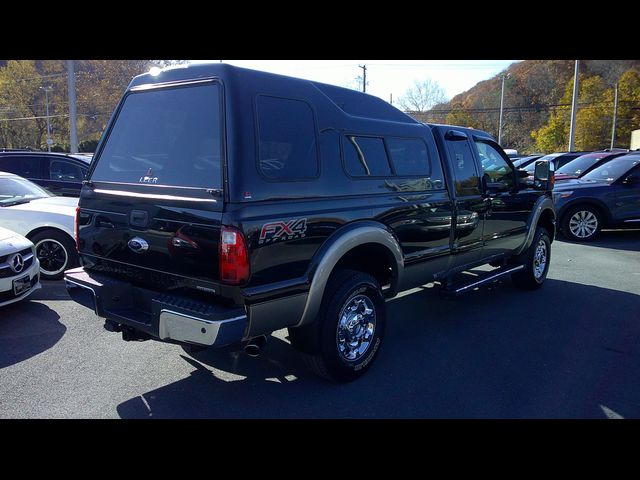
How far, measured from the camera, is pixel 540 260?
680cm

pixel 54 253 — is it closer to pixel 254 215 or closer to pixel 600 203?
pixel 254 215

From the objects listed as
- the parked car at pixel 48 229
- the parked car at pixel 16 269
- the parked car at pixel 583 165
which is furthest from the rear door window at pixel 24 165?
the parked car at pixel 583 165

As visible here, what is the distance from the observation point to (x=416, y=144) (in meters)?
4.71

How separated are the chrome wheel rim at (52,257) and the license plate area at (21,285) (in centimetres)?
134

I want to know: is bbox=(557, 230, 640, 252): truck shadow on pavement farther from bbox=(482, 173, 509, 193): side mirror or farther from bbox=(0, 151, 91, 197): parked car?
bbox=(0, 151, 91, 197): parked car

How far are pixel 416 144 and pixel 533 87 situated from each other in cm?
8795

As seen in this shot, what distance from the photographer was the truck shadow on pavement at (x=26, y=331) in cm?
443

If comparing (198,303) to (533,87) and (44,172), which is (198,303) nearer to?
(44,172)

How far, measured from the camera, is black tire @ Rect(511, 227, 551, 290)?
652 cm

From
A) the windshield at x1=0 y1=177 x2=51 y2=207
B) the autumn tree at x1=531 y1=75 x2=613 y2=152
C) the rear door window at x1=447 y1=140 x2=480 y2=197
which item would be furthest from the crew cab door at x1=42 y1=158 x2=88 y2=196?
the autumn tree at x1=531 y1=75 x2=613 y2=152

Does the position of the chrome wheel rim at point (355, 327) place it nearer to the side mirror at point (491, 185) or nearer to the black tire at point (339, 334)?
the black tire at point (339, 334)

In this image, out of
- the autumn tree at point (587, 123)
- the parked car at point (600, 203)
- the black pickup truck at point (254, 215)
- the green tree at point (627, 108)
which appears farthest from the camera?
the green tree at point (627, 108)

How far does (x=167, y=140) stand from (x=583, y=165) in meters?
12.4
